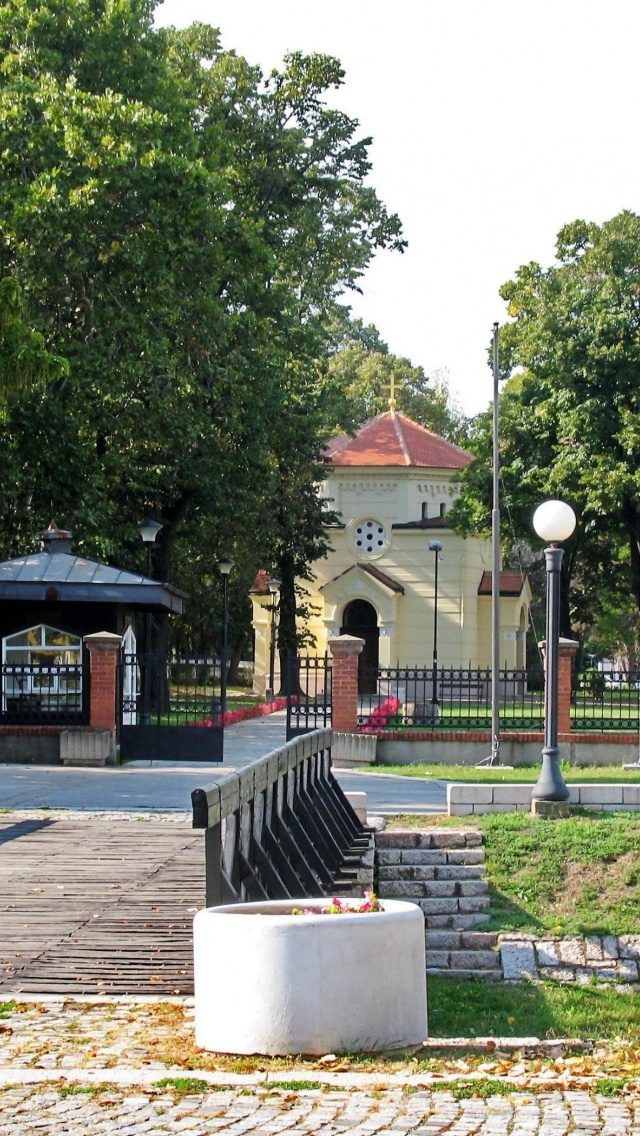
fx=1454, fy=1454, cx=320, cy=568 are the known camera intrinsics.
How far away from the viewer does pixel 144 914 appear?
32.0 feet

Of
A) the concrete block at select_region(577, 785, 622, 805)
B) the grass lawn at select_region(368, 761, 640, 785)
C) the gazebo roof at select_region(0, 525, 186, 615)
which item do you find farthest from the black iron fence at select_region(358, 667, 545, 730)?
the concrete block at select_region(577, 785, 622, 805)

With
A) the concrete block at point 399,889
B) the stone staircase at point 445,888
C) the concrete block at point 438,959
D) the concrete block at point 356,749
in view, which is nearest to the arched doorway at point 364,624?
the concrete block at point 356,749

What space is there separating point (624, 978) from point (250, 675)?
2180 inches

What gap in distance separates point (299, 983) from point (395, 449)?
5009cm

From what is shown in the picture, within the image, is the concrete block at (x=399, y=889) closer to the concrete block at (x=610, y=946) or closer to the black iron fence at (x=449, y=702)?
the concrete block at (x=610, y=946)

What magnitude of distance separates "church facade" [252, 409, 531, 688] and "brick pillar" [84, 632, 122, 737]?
30169 millimetres

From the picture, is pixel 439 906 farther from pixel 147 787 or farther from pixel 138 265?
pixel 138 265

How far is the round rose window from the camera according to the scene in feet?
180

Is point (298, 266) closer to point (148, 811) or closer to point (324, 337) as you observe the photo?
point (324, 337)

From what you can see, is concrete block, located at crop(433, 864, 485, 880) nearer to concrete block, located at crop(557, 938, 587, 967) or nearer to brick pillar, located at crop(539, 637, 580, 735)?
concrete block, located at crop(557, 938, 587, 967)

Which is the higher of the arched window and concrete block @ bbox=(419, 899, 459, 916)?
the arched window

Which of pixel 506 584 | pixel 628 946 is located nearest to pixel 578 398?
pixel 506 584

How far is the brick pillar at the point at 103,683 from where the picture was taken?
894 inches

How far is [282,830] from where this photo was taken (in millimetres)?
11180
